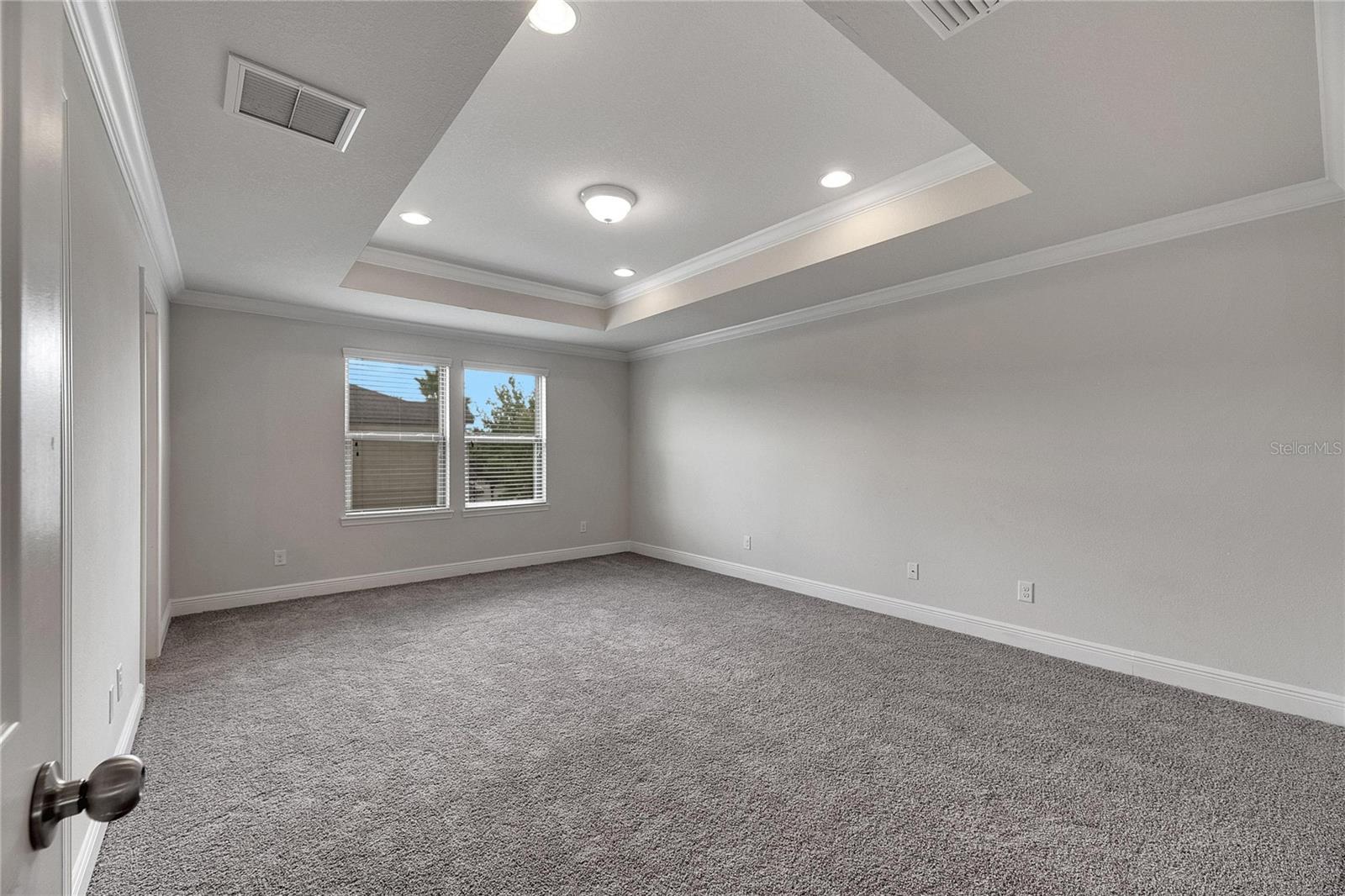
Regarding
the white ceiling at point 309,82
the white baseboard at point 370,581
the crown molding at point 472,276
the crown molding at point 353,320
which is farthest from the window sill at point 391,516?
the white ceiling at point 309,82

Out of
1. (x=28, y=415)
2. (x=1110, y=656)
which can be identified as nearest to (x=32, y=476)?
(x=28, y=415)

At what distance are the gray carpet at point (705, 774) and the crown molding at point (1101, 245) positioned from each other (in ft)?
7.90

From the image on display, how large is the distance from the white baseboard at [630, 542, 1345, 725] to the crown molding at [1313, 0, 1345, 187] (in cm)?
237

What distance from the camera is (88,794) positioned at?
56 centimetres

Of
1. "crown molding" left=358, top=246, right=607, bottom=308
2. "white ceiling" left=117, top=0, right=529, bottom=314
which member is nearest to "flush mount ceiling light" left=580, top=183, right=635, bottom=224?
"white ceiling" left=117, top=0, right=529, bottom=314

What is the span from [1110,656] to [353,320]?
19.7ft

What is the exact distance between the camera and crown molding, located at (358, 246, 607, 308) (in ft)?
14.3

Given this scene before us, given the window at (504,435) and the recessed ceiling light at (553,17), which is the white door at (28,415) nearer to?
the recessed ceiling light at (553,17)

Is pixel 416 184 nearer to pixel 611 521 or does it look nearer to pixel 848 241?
pixel 848 241

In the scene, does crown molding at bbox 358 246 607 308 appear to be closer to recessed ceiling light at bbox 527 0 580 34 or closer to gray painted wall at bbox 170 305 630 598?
gray painted wall at bbox 170 305 630 598

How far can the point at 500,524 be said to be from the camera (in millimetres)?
6016

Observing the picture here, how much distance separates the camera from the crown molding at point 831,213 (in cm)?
296

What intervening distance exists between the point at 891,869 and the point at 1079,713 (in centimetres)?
163

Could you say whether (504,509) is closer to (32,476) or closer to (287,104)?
(287,104)
